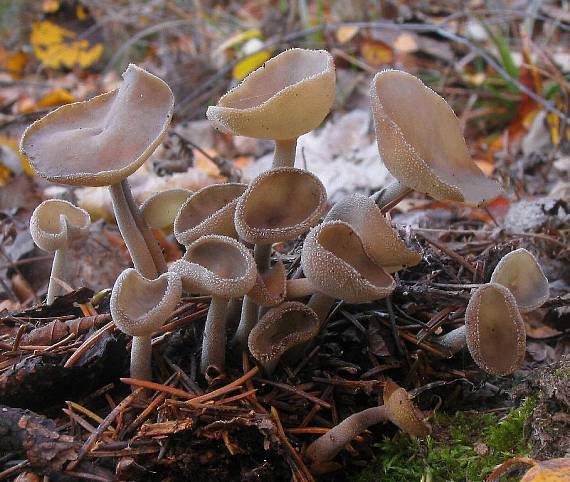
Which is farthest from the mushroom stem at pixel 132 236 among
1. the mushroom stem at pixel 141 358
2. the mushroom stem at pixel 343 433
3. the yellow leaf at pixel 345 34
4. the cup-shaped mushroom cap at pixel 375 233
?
the yellow leaf at pixel 345 34

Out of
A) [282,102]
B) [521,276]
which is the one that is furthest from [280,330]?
[521,276]

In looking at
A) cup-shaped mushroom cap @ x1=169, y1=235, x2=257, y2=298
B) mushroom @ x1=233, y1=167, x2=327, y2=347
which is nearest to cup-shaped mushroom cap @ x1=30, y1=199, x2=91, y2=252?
cup-shaped mushroom cap @ x1=169, y1=235, x2=257, y2=298

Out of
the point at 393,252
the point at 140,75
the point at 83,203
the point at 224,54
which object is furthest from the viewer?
the point at 224,54

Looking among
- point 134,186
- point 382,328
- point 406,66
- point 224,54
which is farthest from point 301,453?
point 224,54

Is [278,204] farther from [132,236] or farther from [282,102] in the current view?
[132,236]

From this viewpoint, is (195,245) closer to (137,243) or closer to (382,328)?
(137,243)

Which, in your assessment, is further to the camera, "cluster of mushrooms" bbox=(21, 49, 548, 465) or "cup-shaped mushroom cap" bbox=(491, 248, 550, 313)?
"cup-shaped mushroom cap" bbox=(491, 248, 550, 313)

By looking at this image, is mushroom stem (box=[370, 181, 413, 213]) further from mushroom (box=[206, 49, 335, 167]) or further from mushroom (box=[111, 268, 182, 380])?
mushroom (box=[111, 268, 182, 380])
